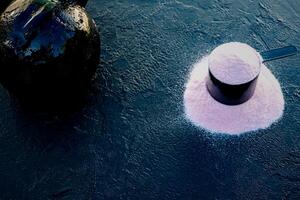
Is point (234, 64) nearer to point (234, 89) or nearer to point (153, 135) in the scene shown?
point (234, 89)

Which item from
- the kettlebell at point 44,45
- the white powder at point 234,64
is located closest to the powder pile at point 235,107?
the white powder at point 234,64

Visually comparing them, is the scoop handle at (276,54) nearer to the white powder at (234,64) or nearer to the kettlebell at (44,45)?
the white powder at (234,64)

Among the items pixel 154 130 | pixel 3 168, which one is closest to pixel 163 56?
pixel 154 130

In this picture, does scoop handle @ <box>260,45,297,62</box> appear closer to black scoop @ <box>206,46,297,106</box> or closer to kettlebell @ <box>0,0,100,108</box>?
black scoop @ <box>206,46,297,106</box>

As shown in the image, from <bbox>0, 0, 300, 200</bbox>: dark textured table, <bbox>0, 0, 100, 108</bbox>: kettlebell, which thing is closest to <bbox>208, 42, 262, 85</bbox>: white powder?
<bbox>0, 0, 300, 200</bbox>: dark textured table

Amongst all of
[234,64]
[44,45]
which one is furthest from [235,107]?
[44,45]

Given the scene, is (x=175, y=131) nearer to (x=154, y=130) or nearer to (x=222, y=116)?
(x=154, y=130)
